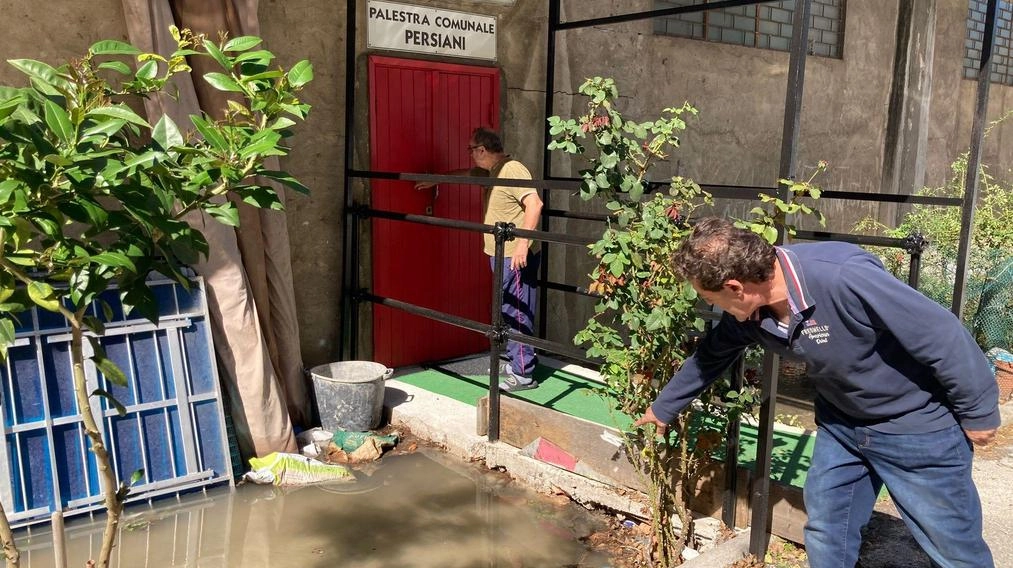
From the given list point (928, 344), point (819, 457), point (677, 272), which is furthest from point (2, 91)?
point (819, 457)

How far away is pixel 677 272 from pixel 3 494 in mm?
3312

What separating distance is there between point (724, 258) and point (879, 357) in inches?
22.0

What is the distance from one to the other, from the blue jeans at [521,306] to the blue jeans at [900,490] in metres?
3.12

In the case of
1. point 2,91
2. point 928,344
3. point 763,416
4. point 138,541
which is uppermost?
point 2,91

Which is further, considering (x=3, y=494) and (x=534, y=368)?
(x=534, y=368)

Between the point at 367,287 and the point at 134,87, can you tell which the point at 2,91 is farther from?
the point at 367,287

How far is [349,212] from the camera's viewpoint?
5711 mm

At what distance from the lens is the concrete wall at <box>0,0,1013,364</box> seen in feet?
17.6

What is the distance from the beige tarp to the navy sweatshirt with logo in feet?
9.97

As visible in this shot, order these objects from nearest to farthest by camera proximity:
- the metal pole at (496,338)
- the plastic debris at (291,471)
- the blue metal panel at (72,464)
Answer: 1. the blue metal panel at (72,464)
2. the plastic debris at (291,471)
3. the metal pole at (496,338)

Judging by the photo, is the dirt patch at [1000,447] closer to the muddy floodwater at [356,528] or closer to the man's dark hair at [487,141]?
the muddy floodwater at [356,528]

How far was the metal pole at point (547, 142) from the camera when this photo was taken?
6449 mm

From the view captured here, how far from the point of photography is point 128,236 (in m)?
1.84

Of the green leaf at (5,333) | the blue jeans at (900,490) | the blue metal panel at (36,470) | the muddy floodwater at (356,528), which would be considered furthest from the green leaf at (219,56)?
the blue metal panel at (36,470)
